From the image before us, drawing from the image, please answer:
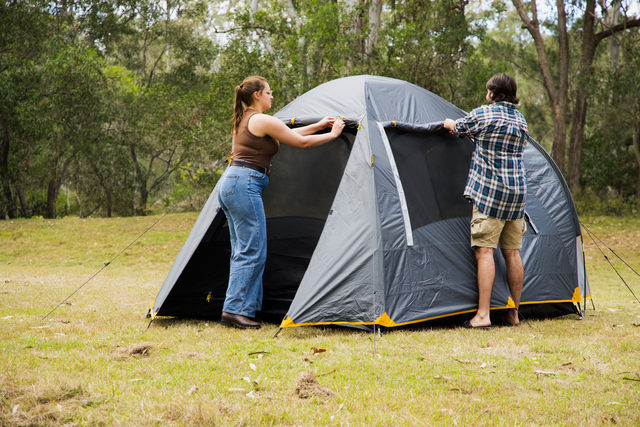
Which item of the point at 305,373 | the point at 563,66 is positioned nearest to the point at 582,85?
the point at 563,66

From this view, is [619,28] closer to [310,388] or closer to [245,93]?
[245,93]

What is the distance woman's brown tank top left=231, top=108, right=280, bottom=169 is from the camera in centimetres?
389

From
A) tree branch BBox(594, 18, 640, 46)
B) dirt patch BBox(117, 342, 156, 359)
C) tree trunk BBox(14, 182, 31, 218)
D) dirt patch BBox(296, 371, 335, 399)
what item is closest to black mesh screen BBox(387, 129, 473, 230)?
dirt patch BBox(296, 371, 335, 399)

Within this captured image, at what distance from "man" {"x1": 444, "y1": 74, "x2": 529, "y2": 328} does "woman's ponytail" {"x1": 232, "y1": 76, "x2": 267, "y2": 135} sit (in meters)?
1.56

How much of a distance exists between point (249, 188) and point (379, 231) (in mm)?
998

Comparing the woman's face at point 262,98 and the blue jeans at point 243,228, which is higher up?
the woman's face at point 262,98

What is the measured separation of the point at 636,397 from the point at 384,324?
1.53 m

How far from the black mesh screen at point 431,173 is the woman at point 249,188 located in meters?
0.59

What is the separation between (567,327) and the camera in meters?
4.06

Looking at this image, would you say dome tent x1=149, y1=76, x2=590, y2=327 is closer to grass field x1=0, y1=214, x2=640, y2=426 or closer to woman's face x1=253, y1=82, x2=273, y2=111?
grass field x1=0, y1=214, x2=640, y2=426

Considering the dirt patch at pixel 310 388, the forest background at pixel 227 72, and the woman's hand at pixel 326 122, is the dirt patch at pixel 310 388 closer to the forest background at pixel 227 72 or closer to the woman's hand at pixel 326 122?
the woman's hand at pixel 326 122

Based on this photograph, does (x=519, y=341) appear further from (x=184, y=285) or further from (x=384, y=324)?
(x=184, y=285)

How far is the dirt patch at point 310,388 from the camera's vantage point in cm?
235

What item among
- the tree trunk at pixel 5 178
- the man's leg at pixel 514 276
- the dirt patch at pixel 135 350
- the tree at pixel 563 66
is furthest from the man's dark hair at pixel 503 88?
the tree trunk at pixel 5 178
